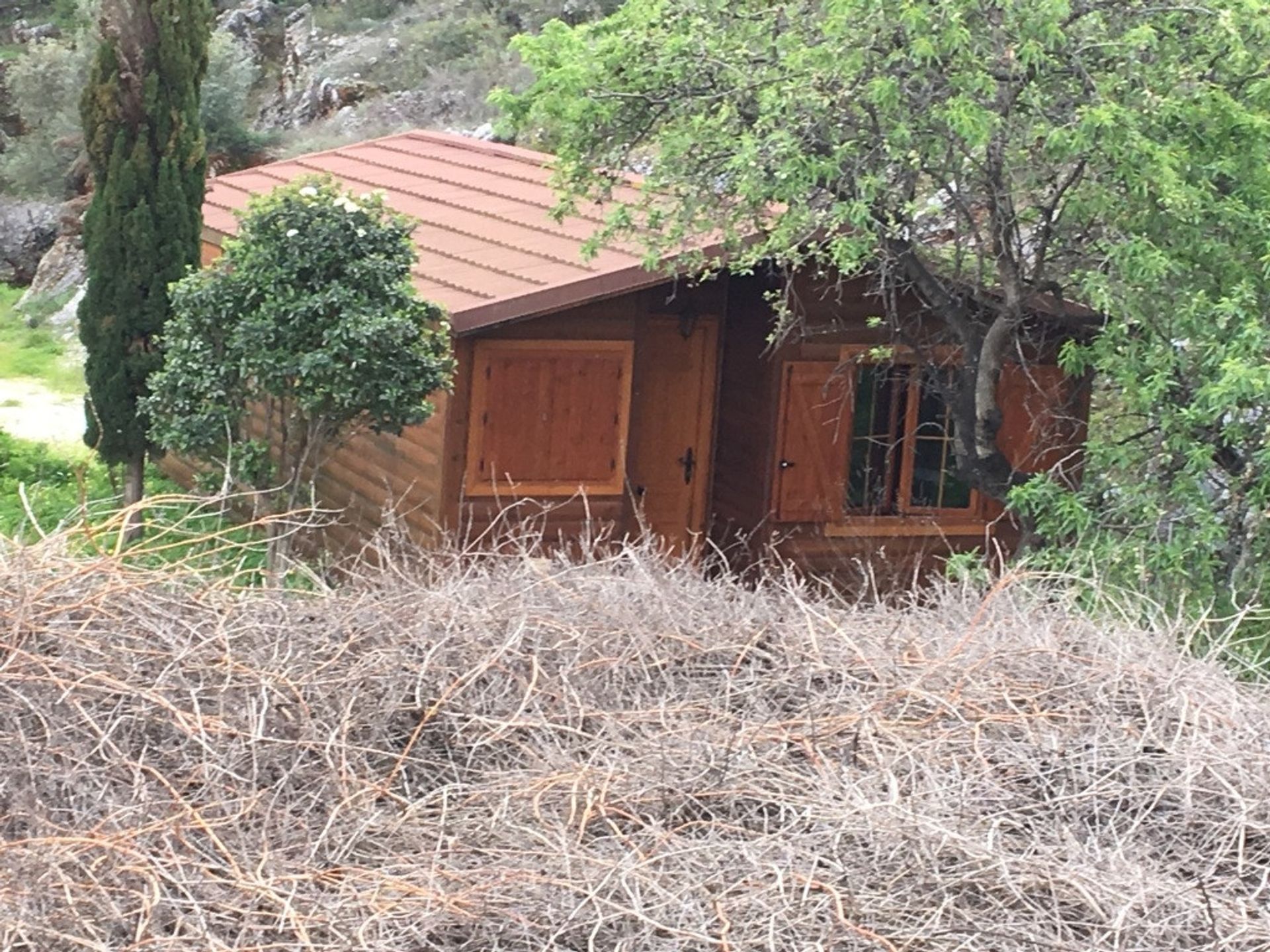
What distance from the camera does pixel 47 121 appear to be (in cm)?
2630

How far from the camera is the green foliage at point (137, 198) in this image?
1179 centimetres

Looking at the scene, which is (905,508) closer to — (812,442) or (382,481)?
(812,442)

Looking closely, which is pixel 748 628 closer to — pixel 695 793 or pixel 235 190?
pixel 695 793

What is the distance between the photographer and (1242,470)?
26.7 ft

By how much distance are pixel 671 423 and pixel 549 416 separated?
1445 mm

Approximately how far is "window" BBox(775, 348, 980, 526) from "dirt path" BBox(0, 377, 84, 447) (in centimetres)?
802

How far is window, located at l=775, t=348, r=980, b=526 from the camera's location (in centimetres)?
1141

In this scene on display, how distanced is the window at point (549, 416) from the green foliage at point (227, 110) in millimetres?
16454

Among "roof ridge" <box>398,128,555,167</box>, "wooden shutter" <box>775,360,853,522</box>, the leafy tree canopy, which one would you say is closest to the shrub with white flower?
the leafy tree canopy

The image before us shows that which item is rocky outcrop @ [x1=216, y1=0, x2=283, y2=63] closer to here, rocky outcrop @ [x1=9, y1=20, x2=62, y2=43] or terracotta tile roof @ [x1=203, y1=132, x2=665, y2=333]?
rocky outcrop @ [x1=9, y1=20, x2=62, y2=43]

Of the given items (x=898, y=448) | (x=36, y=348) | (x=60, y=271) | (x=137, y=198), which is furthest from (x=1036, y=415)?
(x=60, y=271)

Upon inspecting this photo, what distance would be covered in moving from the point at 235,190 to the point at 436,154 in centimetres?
188

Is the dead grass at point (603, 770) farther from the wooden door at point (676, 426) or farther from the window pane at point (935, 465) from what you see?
the window pane at point (935, 465)

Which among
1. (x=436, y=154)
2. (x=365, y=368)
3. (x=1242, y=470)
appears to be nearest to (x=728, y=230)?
(x=365, y=368)
